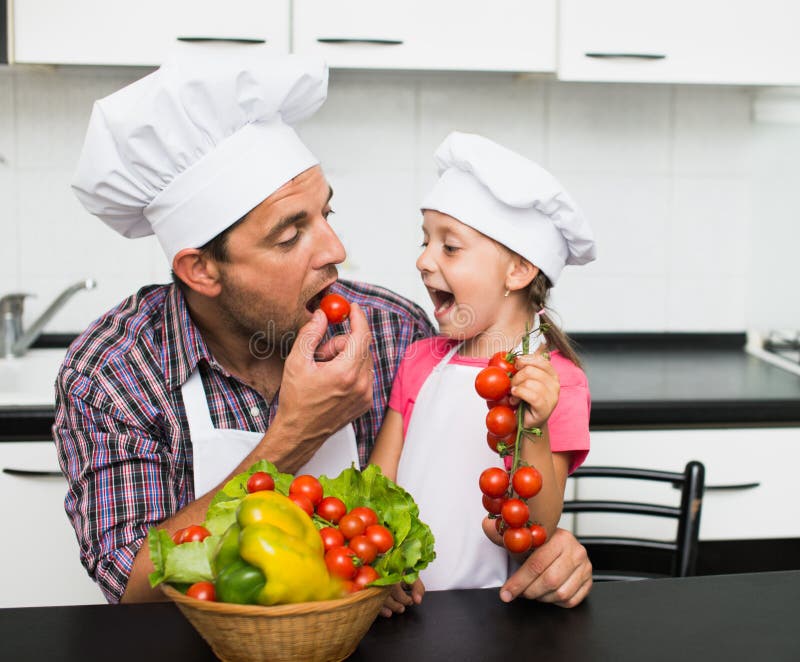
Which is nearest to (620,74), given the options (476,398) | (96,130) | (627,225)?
(627,225)

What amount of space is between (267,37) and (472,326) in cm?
91

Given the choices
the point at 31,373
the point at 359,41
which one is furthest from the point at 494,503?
the point at 31,373

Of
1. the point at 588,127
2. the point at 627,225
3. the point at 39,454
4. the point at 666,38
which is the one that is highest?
the point at 666,38

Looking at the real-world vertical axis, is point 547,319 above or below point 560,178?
below

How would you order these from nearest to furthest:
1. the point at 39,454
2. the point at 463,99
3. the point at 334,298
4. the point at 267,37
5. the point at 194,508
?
the point at 194,508, the point at 334,298, the point at 39,454, the point at 267,37, the point at 463,99

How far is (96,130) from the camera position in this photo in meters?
1.32

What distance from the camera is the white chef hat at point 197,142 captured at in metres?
1.32

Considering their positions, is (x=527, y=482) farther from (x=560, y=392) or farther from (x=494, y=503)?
(x=560, y=392)

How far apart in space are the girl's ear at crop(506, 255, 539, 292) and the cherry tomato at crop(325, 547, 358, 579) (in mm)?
746

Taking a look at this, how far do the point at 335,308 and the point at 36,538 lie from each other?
0.92m

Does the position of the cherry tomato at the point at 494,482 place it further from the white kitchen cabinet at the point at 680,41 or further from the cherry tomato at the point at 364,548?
the white kitchen cabinet at the point at 680,41

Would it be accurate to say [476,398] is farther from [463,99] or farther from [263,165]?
[463,99]

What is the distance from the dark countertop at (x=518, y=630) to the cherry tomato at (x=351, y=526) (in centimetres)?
13

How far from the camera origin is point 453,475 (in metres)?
1.45
